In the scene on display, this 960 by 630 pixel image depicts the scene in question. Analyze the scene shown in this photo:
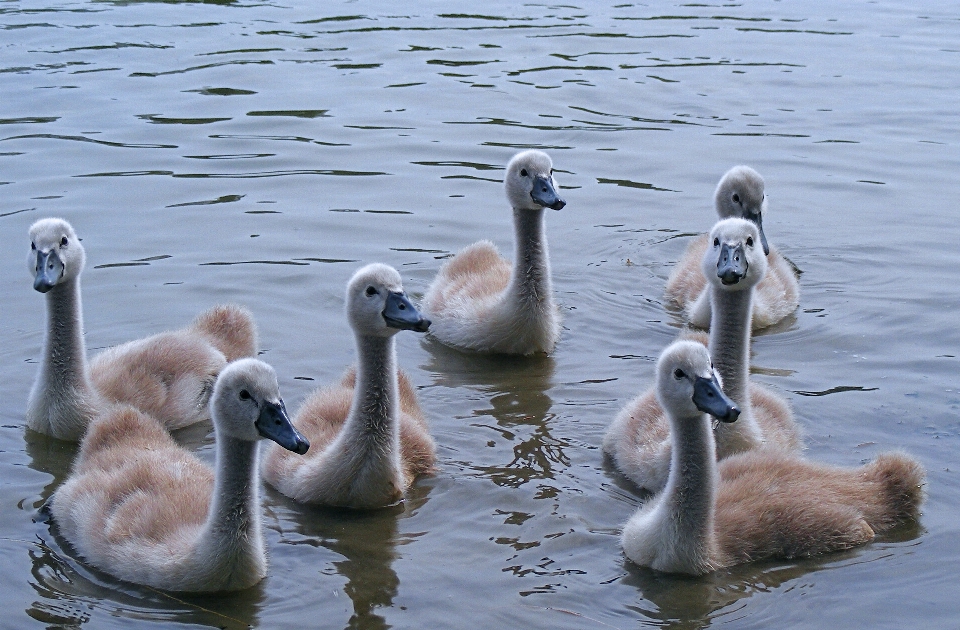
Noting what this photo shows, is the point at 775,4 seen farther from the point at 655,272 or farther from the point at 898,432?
the point at 898,432

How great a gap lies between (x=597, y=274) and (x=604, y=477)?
3.75m

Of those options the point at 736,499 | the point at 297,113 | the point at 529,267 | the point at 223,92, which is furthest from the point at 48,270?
the point at 223,92

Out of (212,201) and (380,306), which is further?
(212,201)

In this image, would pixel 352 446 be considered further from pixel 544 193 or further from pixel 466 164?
pixel 466 164

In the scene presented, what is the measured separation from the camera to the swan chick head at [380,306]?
7.25 m

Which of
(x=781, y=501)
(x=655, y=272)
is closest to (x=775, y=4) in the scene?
(x=655, y=272)

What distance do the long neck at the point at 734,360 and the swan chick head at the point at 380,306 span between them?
5.49ft

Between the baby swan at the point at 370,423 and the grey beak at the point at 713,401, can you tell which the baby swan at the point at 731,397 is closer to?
the grey beak at the point at 713,401

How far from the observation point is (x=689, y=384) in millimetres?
6535

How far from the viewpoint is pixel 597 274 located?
1130cm

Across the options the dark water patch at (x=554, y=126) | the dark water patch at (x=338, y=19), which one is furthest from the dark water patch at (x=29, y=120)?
the dark water patch at (x=338, y=19)

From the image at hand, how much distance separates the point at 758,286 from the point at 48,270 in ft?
16.4

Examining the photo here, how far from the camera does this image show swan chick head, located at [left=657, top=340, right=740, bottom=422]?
6.46 m

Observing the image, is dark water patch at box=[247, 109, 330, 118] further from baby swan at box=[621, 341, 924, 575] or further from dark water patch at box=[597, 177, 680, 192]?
baby swan at box=[621, 341, 924, 575]
